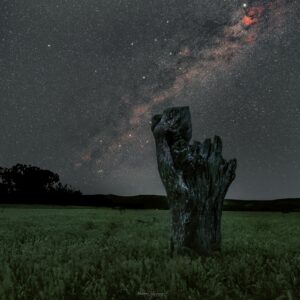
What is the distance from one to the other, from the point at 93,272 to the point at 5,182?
9377 cm

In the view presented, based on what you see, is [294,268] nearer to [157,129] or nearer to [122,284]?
[122,284]

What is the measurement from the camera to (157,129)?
33.2ft

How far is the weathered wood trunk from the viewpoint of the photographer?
9.34 metres

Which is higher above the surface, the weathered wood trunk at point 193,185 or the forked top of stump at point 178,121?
the forked top of stump at point 178,121

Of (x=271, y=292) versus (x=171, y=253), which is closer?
(x=271, y=292)

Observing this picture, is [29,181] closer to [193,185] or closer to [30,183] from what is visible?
[30,183]

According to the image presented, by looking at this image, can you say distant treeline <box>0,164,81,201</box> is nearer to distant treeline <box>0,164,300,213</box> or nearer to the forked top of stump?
distant treeline <box>0,164,300,213</box>

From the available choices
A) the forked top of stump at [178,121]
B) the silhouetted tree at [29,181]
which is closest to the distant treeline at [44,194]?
the silhouetted tree at [29,181]

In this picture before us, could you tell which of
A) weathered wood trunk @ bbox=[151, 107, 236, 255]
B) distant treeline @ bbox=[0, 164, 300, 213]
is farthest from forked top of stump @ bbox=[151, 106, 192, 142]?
distant treeline @ bbox=[0, 164, 300, 213]

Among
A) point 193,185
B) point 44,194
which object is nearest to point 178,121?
point 193,185

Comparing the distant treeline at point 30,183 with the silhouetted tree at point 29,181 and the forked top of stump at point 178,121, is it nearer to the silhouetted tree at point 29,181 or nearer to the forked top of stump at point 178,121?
the silhouetted tree at point 29,181

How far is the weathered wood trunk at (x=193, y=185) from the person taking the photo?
30.7ft

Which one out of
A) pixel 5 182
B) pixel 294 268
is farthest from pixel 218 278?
pixel 5 182

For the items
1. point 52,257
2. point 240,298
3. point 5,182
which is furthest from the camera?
point 5,182
